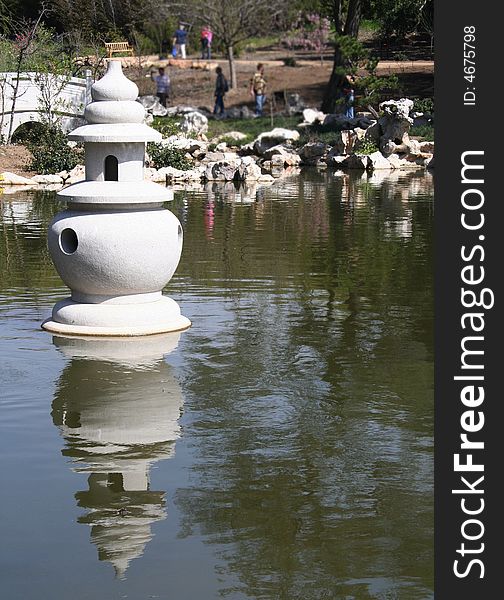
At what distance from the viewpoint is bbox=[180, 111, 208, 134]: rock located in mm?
38172

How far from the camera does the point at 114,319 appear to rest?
11.2m

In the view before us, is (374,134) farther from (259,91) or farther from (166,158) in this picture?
(259,91)

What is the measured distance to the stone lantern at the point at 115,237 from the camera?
1109 cm

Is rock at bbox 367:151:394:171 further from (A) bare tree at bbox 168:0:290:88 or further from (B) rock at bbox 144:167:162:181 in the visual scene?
(A) bare tree at bbox 168:0:290:88

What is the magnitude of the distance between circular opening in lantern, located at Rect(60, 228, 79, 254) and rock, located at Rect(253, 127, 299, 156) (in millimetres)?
24095

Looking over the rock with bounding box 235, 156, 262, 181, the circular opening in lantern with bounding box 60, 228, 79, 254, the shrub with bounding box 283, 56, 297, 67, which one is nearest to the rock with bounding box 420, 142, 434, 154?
the rock with bounding box 235, 156, 262, 181

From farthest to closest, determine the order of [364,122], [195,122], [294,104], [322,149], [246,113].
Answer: [294,104] → [246,113] → [195,122] → [364,122] → [322,149]

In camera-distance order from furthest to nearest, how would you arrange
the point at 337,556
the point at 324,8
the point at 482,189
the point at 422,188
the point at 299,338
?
the point at 324,8
the point at 422,188
the point at 299,338
the point at 482,189
the point at 337,556

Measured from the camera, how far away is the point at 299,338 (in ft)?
37.4

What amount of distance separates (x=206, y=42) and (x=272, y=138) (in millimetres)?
16424

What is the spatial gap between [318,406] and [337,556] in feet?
8.93

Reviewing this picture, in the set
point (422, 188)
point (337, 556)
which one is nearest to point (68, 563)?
point (337, 556)

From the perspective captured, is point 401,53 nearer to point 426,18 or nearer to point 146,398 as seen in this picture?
point 426,18

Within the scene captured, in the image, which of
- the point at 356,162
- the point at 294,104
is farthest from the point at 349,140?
the point at 294,104
